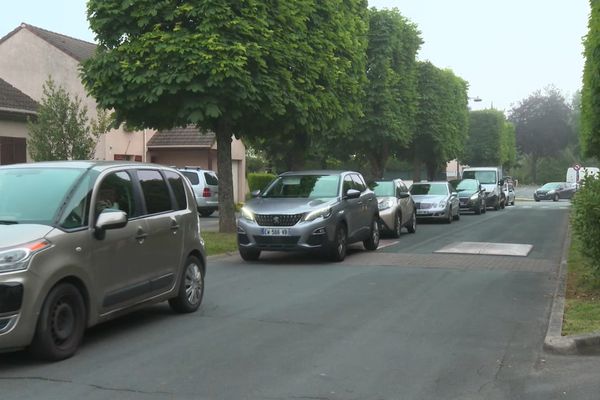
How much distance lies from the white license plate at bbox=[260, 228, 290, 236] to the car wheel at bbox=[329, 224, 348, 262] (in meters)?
0.93

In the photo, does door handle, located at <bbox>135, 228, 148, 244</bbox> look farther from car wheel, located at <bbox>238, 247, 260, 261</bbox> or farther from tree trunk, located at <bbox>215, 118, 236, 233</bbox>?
tree trunk, located at <bbox>215, 118, 236, 233</bbox>

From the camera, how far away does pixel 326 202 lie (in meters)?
13.3

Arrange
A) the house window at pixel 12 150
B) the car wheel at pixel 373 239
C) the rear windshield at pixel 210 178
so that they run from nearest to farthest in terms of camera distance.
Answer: the car wheel at pixel 373 239, the house window at pixel 12 150, the rear windshield at pixel 210 178

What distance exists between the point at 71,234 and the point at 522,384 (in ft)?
12.8

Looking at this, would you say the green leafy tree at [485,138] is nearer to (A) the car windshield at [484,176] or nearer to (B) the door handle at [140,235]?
(A) the car windshield at [484,176]

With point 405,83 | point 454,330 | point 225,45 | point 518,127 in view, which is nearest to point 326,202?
point 225,45

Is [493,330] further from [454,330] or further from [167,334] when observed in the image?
[167,334]

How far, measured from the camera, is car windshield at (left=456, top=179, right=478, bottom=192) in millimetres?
33406

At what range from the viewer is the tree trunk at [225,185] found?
17.8 m

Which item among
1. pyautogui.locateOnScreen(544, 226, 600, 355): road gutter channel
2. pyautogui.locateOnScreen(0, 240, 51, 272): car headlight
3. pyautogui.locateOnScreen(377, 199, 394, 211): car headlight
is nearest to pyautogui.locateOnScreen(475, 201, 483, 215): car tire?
pyautogui.locateOnScreen(377, 199, 394, 211): car headlight

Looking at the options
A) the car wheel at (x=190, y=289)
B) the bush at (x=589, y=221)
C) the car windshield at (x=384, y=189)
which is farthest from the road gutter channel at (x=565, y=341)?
the car windshield at (x=384, y=189)

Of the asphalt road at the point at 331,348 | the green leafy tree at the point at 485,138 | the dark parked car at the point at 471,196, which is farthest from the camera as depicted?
the green leafy tree at the point at 485,138

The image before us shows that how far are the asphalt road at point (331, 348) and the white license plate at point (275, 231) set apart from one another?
1321 millimetres

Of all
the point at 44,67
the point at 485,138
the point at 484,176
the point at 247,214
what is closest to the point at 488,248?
the point at 247,214
